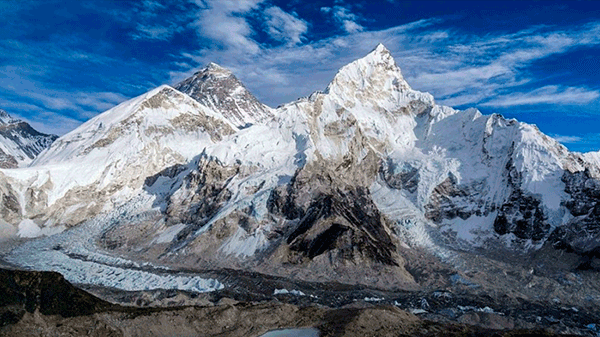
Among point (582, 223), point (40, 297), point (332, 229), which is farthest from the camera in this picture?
point (332, 229)

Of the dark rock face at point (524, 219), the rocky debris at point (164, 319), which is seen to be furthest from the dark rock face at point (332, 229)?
the rocky debris at point (164, 319)

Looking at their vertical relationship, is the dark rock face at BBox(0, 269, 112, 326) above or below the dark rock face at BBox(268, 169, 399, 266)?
below

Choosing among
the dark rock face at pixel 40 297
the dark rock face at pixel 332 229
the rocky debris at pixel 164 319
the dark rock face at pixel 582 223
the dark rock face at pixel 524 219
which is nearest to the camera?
the rocky debris at pixel 164 319

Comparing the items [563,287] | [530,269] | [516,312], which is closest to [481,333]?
[516,312]

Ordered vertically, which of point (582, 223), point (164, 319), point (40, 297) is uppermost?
point (582, 223)

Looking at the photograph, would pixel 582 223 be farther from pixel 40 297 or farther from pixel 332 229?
pixel 40 297

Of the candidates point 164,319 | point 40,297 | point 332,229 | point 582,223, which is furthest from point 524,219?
point 40,297

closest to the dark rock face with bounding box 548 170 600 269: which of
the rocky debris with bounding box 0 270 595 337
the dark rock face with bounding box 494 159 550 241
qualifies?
the dark rock face with bounding box 494 159 550 241

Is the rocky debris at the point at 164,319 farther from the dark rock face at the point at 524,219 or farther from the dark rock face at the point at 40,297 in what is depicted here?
the dark rock face at the point at 524,219

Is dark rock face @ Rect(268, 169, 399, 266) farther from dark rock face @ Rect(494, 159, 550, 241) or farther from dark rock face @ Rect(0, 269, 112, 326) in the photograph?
dark rock face @ Rect(0, 269, 112, 326)
